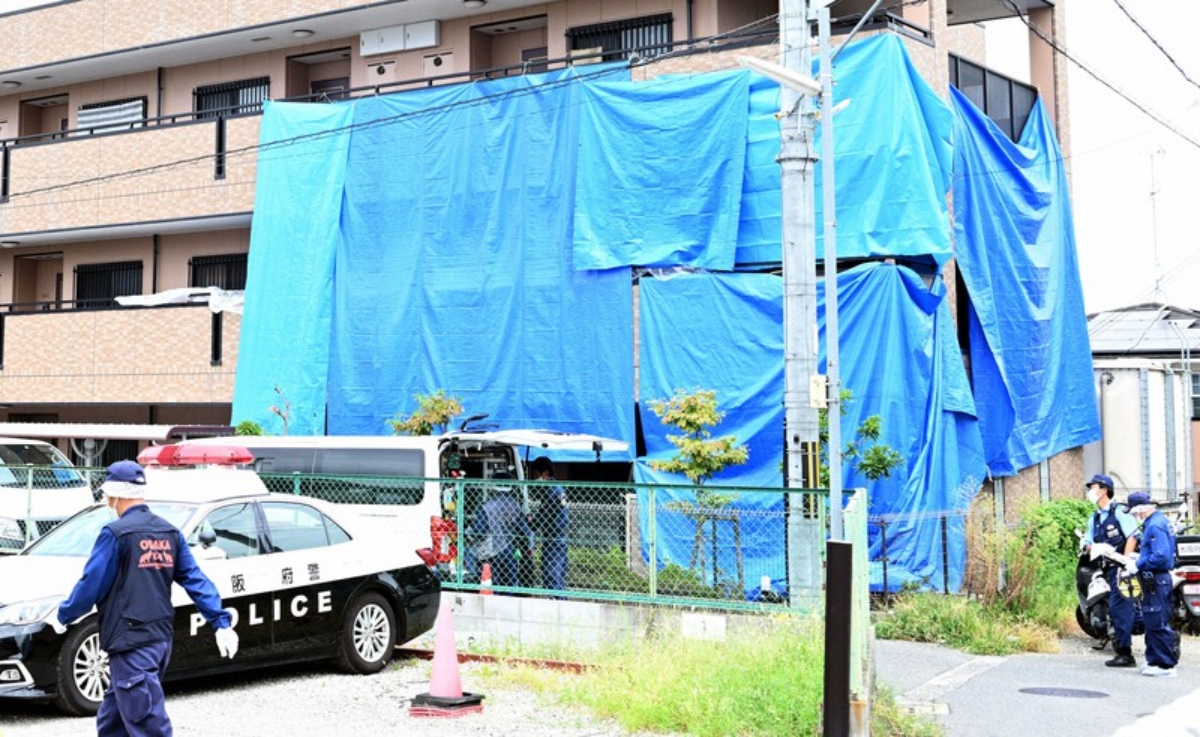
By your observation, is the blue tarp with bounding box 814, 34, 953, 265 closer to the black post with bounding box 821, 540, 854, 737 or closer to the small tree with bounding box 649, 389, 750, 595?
the small tree with bounding box 649, 389, 750, 595

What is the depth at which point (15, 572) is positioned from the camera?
9164mm

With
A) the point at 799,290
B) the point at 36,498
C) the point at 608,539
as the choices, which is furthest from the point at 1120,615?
the point at 36,498

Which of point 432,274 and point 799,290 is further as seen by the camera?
point 432,274

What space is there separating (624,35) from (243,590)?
1265 centimetres

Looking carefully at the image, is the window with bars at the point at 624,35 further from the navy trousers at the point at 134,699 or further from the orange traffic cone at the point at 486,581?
the navy trousers at the point at 134,699

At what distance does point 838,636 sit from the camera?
750 cm

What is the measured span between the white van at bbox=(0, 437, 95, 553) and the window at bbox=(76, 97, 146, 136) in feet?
32.5

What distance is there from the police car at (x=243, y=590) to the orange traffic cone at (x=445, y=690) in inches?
55.9

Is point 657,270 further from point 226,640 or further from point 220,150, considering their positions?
point 226,640

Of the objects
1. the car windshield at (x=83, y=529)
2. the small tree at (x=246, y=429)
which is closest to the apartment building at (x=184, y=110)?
the small tree at (x=246, y=429)

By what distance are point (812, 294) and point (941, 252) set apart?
4.12 metres

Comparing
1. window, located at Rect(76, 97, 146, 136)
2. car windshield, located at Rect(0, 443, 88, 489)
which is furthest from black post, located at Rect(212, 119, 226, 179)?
car windshield, located at Rect(0, 443, 88, 489)

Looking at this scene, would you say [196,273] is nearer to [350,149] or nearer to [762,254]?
[350,149]

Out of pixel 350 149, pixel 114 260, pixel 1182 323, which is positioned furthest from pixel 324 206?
pixel 1182 323
